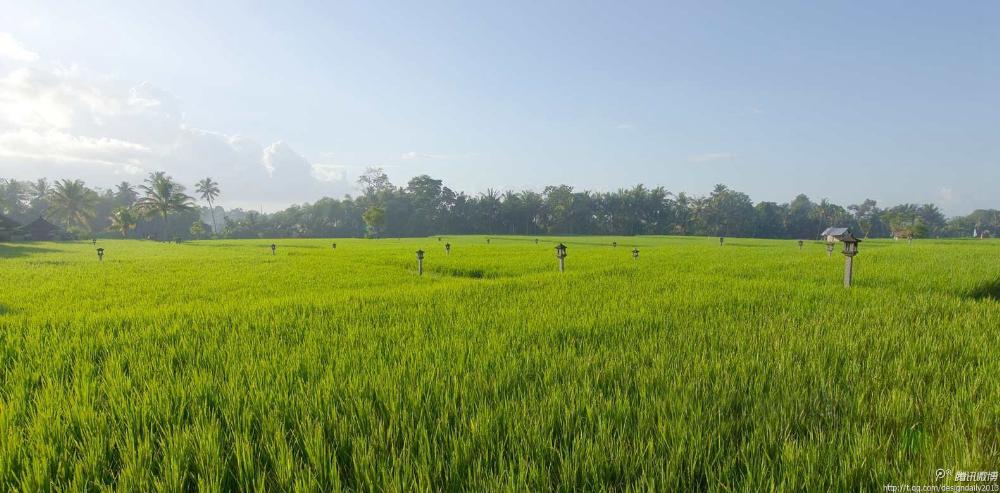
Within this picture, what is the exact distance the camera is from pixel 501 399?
2.51m

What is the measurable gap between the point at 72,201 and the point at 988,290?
86.4 metres

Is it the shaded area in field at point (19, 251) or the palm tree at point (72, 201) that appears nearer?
the shaded area in field at point (19, 251)

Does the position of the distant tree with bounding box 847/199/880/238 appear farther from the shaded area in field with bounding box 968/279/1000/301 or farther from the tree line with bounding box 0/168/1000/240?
the shaded area in field with bounding box 968/279/1000/301

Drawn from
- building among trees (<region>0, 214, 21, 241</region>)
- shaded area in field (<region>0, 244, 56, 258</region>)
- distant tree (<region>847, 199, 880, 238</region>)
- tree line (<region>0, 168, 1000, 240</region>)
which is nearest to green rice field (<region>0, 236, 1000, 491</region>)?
shaded area in field (<region>0, 244, 56, 258</region>)

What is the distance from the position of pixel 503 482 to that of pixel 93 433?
221cm

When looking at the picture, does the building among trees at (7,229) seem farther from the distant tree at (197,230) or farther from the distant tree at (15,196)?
the distant tree at (15,196)

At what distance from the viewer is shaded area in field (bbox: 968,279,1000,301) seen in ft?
27.0

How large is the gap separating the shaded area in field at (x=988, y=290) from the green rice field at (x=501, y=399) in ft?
12.9

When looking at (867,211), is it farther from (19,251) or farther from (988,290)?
(19,251)

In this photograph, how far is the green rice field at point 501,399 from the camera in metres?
1.74

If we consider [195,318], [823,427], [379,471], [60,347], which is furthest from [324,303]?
[823,427]

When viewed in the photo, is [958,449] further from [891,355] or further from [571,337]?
[571,337]

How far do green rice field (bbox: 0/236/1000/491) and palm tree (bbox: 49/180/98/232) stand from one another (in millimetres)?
74955

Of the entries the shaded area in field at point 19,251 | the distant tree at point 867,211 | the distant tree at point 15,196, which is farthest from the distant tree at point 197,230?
the distant tree at point 867,211
